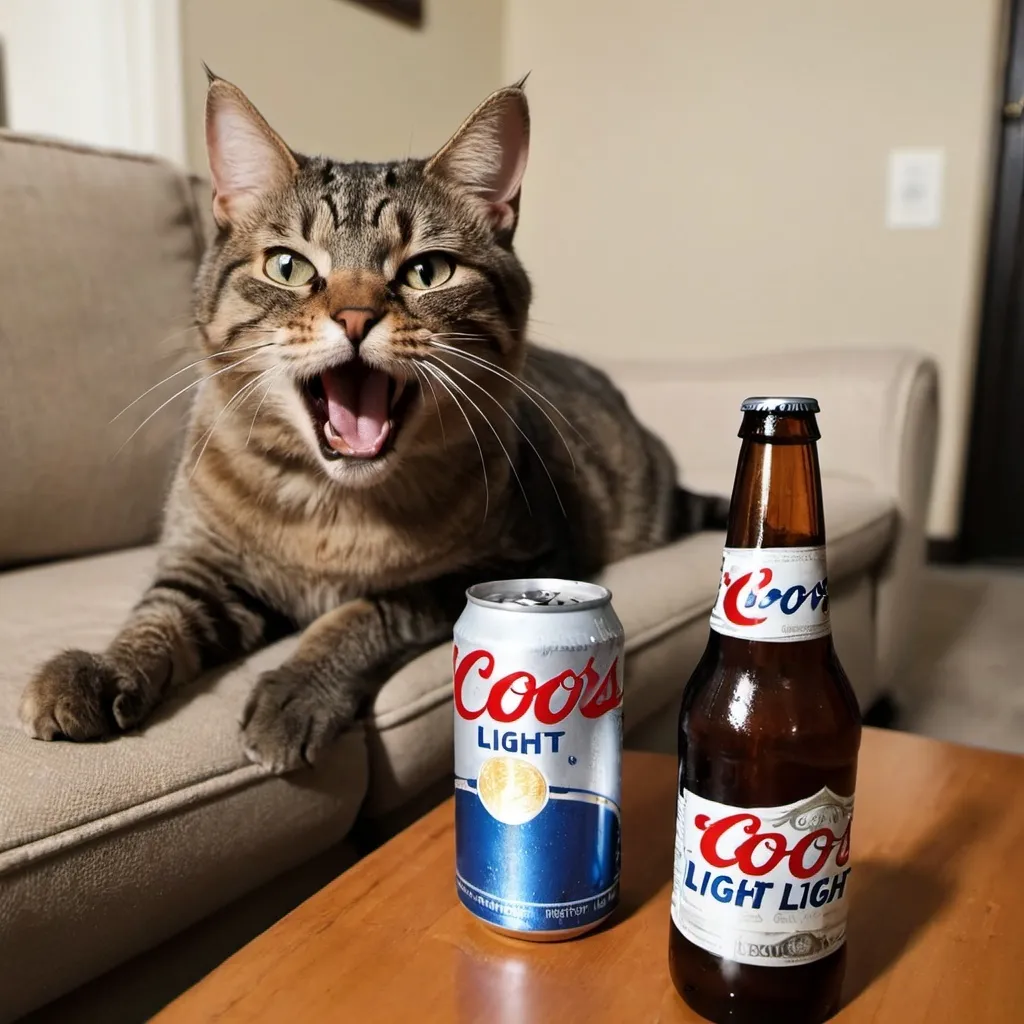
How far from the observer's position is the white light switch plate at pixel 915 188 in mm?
2586

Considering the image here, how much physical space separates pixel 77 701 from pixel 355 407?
358mm

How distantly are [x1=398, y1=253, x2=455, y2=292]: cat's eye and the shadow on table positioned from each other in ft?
2.08

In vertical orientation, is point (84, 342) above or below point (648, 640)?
above

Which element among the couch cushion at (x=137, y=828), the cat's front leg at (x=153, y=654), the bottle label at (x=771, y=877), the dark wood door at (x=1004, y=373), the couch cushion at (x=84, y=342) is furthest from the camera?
the dark wood door at (x=1004, y=373)

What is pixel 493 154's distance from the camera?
0.97m

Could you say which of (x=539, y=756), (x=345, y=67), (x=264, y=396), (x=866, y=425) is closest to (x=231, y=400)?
(x=264, y=396)

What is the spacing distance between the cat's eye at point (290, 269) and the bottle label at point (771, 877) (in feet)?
2.07

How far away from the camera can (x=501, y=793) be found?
555mm

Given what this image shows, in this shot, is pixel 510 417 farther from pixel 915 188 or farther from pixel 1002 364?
pixel 1002 364

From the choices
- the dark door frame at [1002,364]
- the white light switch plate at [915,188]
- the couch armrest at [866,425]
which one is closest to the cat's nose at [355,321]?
the couch armrest at [866,425]

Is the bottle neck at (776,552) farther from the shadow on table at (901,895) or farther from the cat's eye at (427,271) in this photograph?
the cat's eye at (427,271)

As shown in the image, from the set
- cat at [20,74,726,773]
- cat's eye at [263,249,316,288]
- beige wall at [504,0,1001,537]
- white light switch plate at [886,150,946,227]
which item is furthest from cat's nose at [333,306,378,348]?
white light switch plate at [886,150,946,227]

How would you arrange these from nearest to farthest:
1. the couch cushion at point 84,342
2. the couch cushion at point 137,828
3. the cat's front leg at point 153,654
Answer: the couch cushion at point 137,828 → the cat's front leg at point 153,654 → the couch cushion at point 84,342

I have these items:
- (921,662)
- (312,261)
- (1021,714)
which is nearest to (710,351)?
(921,662)
